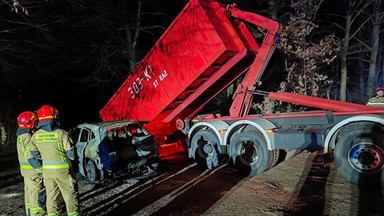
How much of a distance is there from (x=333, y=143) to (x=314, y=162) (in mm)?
1901

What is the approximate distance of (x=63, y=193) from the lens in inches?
153

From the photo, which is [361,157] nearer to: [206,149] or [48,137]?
[206,149]

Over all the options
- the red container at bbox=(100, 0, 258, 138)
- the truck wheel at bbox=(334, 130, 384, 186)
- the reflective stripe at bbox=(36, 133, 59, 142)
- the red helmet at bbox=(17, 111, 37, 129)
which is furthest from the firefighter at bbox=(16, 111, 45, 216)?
the truck wheel at bbox=(334, 130, 384, 186)

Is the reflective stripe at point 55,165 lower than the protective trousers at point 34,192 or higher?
higher

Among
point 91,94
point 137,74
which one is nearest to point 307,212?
point 137,74

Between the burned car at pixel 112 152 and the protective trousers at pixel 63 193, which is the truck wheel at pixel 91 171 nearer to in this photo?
the burned car at pixel 112 152

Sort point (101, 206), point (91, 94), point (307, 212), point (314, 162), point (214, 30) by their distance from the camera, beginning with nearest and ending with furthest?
point (307, 212)
point (101, 206)
point (214, 30)
point (314, 162)
point (91, 94)

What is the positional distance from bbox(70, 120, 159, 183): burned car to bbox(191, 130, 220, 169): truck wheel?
125cm

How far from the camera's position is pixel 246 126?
281 inches

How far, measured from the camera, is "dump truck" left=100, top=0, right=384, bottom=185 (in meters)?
5.64

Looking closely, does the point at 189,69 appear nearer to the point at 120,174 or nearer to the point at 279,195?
the point at 120,174

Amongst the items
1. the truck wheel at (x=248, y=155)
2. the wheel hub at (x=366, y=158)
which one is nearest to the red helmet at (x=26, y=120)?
the truck wheel at (x=248, y=155)

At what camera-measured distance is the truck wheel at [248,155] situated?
660 cm

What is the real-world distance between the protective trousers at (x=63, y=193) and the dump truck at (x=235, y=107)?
12.9 feet
